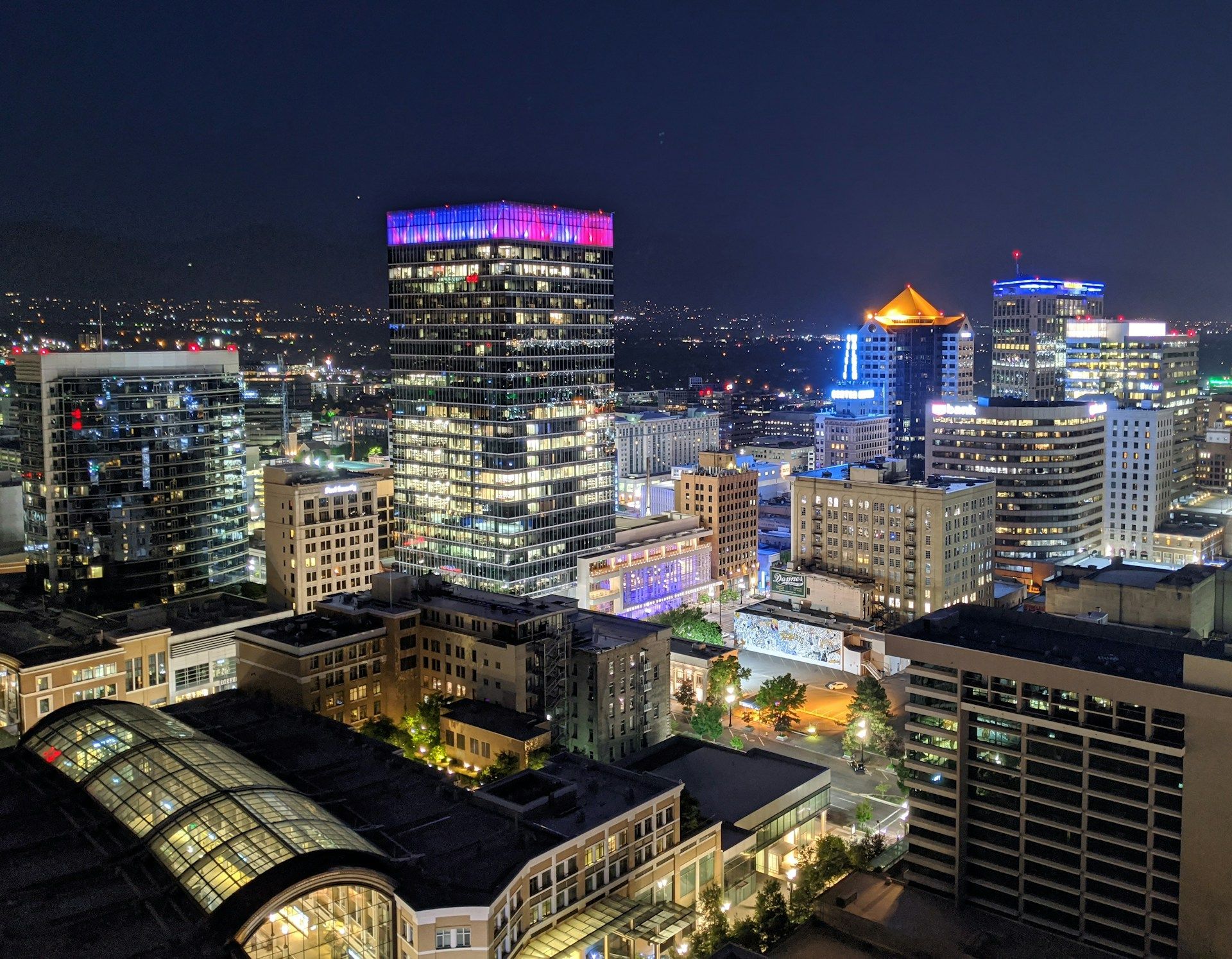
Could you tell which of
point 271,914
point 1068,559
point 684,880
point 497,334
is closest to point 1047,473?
point 1068,559

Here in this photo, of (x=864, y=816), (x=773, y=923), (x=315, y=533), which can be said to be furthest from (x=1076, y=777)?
(x=315, y=533)

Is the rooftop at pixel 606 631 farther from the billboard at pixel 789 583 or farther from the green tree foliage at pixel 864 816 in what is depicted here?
the billboard at pixel 789 583

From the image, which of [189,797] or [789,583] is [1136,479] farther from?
[189,797]

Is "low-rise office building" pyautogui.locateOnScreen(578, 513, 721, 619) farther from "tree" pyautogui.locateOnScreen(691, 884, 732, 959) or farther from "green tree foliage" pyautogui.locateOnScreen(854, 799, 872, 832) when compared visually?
"tree" pyautogui.locateOnScreen(691, 884, 732, 959)

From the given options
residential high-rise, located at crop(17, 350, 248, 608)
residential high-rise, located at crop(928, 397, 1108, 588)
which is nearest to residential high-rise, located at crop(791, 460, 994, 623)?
residential high-rise, located at crop(928, 397, 1108, 588)

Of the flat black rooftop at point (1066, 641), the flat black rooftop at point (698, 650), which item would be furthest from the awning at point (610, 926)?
the flat black rooftop at point (698, 650)

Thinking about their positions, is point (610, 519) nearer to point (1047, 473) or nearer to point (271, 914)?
point (1047, 473)
